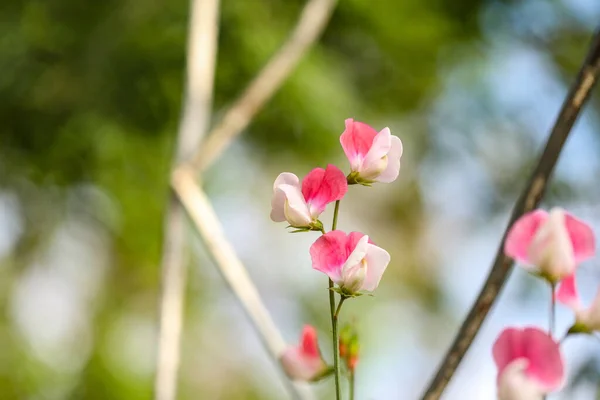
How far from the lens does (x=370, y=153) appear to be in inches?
7.1

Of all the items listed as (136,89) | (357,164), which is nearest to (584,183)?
(136,89)

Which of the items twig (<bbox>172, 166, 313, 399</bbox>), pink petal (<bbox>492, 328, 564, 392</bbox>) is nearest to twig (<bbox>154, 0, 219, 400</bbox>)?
twig (<bbox>172, 166, 313, 399</bbox>)

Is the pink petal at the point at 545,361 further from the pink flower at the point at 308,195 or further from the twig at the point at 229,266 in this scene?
the twig at the point at 229,266

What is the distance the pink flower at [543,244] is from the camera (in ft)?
0.50

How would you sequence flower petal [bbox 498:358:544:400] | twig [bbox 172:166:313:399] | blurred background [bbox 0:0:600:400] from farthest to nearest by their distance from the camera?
blurred background [bbox 0:0:600:400] < twig [bbox 172:166:313:399] < flower petal [bbox 498:358:544:400]

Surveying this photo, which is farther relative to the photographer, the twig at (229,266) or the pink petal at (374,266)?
the twig at (229,266)

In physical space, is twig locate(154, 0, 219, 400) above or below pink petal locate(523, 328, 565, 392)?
above

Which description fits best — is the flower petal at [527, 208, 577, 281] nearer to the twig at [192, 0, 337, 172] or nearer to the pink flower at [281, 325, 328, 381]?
the pink flower at [281, 325, 328, 381]

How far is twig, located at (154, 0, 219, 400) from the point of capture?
0.38 meters

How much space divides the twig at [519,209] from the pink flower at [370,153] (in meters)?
0.03

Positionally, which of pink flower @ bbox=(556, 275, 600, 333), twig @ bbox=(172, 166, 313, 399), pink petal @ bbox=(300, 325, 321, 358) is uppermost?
twig @ bbox=(172, 166, 313, 399)

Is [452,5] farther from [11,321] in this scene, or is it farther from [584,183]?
[11,321]

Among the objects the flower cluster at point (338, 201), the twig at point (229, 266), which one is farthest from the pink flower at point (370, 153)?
the twig at point (229, 266)

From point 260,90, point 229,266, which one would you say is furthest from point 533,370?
point 260,90
